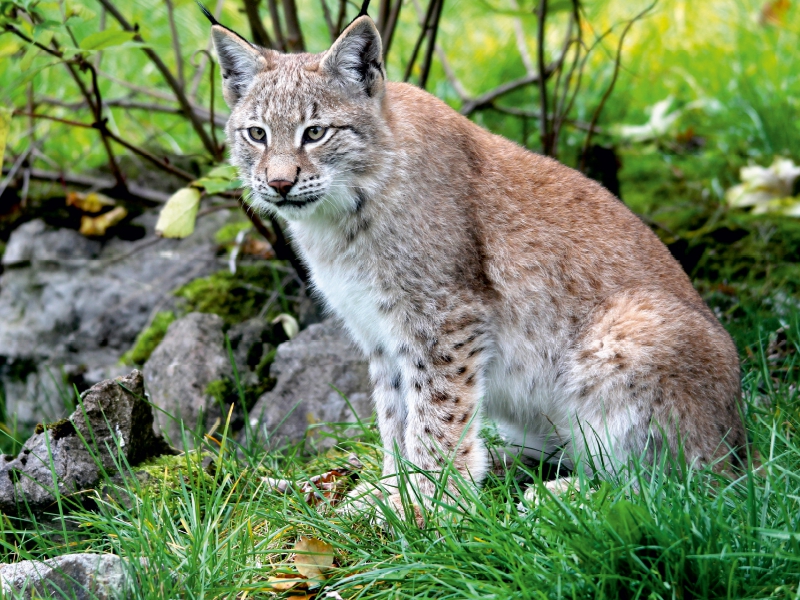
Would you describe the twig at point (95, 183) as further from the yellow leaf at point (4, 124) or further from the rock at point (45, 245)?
the yellow leaf at point (4, 124)

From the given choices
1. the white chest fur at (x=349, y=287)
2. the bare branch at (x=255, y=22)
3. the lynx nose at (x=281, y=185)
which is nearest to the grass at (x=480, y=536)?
the white chest fur at (x=349, y=287)

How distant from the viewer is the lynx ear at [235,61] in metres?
4.33

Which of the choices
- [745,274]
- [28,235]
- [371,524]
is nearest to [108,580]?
[371,524]

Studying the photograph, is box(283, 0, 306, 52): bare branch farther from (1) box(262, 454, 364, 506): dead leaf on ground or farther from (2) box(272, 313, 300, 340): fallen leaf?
(1) box(262, 454, 364, 506): dead leaf on ground

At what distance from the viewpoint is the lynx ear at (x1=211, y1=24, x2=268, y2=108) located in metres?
4.33

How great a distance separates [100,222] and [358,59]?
3.59 meters

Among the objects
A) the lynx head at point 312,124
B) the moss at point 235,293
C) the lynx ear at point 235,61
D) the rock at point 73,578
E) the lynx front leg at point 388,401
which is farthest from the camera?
the moss at point 235,293

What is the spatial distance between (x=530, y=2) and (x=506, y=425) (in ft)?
16.9

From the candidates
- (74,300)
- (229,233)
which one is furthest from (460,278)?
(74,300)

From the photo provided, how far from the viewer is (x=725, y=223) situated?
6.96m

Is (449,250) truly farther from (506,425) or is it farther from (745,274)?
(745,274)

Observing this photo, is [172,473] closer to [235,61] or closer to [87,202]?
[235,61]

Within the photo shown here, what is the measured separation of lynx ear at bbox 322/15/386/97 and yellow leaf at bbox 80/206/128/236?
11.3 feet

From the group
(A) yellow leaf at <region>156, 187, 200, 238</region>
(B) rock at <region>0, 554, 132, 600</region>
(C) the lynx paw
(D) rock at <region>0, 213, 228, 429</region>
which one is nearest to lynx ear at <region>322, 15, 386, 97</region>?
(A) yellow leaf at <region>156, 187, 200, 238</region>
